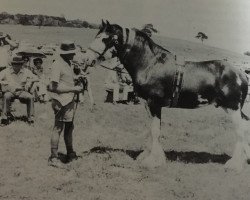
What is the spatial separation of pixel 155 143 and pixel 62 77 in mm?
745

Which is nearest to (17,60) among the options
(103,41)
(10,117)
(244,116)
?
(10,117)

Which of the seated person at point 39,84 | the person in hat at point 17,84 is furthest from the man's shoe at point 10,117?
the seated person at point 39,84

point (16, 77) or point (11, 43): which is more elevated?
point (11, 43)

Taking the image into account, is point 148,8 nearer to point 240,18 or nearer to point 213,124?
point 240,18

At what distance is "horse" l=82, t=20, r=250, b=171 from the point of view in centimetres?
334

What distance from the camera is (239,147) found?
11.3 ft

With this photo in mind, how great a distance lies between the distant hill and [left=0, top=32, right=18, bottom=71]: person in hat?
14 centimetres

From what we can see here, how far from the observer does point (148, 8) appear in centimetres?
354

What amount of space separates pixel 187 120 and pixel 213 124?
190 millimetres

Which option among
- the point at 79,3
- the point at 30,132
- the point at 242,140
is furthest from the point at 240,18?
the point at 30,132

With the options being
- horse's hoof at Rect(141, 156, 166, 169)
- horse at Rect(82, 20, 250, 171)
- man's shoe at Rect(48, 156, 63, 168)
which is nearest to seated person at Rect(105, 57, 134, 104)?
horse at Rect(82, 20, 250, 171)

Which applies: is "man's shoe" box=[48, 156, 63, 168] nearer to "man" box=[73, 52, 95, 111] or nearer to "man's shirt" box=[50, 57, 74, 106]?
"man's shirt" box=[50, 57, 74, 106]

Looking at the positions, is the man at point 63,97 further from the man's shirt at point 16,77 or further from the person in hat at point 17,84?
the man's shirt at point 16,77

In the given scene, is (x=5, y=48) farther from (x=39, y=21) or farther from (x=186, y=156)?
(x=186, y=156)
